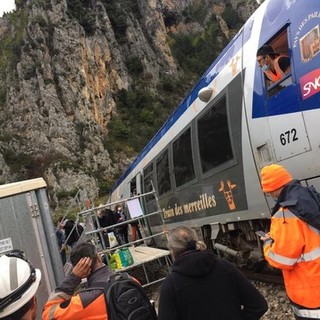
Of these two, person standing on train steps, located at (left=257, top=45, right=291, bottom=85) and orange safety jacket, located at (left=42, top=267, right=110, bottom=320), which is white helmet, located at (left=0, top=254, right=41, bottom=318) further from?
person standing on train steps, located at (left=257, top=45, right=291, bottom=85)

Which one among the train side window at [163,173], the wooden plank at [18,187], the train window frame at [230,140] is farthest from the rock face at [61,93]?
the wooden plank at [18,187]

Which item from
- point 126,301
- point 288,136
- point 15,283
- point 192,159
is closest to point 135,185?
point 192,159

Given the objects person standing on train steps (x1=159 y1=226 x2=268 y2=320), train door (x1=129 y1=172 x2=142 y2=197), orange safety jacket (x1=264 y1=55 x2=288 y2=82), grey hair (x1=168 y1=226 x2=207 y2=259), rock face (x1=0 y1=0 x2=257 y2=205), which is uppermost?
rock face (x1=0 y1=0 x2=257 y2=205)

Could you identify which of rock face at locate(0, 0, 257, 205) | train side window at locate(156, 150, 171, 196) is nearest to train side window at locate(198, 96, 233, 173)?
train side window at locate(156, 150, 171, 196)

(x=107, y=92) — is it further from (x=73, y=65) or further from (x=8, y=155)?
(x=8, y=155)

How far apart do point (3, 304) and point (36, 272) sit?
28 centimetres

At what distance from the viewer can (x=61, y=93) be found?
5897cm

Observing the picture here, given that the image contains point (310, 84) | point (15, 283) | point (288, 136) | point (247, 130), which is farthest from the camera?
point (247, 130)

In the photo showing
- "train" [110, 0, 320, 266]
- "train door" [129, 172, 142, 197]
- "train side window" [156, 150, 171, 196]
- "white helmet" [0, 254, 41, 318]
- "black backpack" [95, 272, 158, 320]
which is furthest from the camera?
"train door" [129, 172, 142, 197]

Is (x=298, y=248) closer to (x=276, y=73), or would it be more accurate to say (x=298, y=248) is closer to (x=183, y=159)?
(x=276, y=73)

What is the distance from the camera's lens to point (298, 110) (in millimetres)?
4074

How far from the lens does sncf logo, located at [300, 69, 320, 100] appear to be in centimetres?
380

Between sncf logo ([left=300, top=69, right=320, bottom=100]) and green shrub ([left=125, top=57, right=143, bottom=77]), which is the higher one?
green shrub ([left=125, top=57, right=143, bottom=77])

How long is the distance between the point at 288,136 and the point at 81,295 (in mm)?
2534
